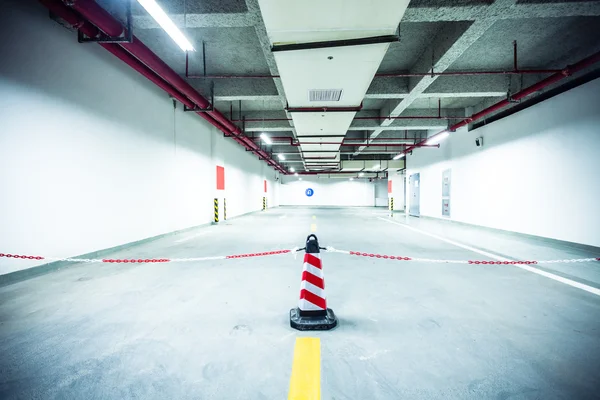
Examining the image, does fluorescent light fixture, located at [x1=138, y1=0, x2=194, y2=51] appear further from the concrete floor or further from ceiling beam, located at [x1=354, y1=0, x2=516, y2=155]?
ceiling beam, located at [x1=354, y1=0, x2=516, y2=155]

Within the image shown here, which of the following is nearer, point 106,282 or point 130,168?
point 106,282

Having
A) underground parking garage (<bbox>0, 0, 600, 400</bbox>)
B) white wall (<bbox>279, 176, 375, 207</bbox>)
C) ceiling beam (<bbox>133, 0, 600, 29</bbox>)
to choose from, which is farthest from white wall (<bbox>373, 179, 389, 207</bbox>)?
ceiling beam (<bbox>133, 0, 600, 29</bbox>)

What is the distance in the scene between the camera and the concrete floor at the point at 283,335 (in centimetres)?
147

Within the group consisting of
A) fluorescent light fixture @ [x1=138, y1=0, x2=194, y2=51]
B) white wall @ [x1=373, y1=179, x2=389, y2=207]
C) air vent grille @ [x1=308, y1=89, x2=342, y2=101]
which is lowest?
white wall @ [x1=373, y1=179, x2=389, y2=207]

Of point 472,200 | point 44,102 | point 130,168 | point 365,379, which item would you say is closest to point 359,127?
point 472,200

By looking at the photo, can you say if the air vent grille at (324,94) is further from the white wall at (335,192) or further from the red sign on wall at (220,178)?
the white wall at (335,192)

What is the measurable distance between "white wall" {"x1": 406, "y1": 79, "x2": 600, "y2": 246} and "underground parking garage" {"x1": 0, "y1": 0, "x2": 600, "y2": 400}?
0.15 ft

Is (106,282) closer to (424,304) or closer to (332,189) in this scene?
(424,304)

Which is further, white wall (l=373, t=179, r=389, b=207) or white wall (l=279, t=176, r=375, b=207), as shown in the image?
white wall (l=279, t=176, r=375, b=207)

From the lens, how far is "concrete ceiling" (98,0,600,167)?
347cm

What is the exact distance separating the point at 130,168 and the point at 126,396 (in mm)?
5076

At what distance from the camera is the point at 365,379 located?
1519 mm

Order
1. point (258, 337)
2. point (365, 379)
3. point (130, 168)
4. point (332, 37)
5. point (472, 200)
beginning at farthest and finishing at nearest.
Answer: point (472, 200)
point (130, 168)
point (332, 37)
point (258, 337)
point (365, 379)

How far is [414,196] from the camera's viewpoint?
47.3ft
